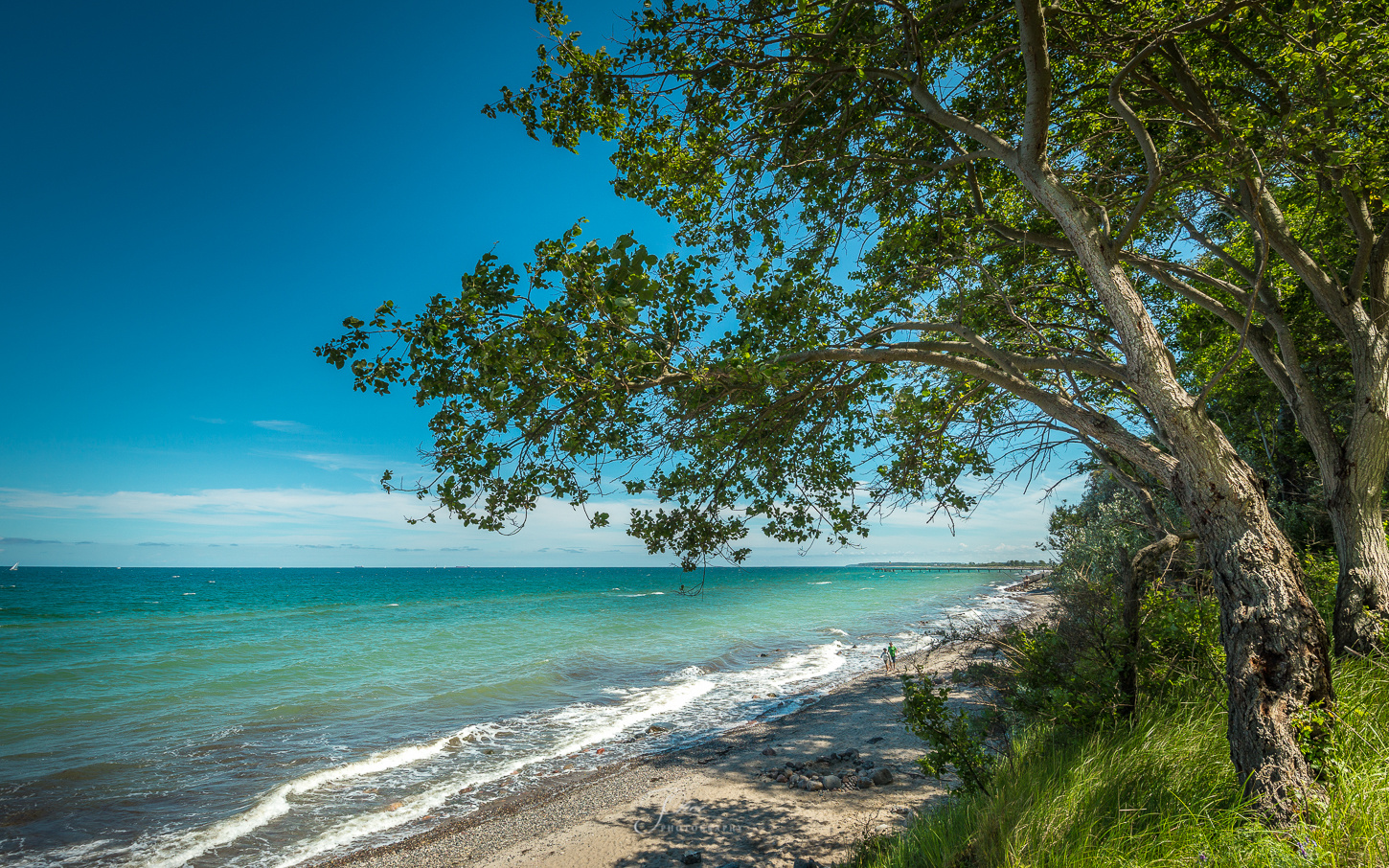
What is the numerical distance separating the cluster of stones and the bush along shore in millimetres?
2258

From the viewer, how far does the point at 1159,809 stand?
338 centimetres

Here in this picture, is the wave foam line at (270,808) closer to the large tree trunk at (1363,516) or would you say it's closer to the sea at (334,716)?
the sea at (334,716)

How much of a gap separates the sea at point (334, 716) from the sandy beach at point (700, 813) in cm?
86

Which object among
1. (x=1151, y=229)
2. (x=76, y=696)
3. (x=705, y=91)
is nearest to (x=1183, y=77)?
(x=1151, y=229)

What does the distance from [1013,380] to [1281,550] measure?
1.92 meters

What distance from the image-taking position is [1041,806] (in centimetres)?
367

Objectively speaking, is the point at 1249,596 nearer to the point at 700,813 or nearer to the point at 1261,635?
the point at 1261,635

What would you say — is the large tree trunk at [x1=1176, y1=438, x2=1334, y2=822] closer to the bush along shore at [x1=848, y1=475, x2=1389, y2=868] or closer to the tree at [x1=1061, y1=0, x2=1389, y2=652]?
the bush along shore at [x1=848, y1=475, x2=1389, y2=868]

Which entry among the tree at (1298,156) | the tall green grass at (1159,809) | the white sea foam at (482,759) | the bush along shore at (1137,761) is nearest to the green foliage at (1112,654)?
the bush along shore at (1137,761)

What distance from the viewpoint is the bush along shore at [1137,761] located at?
9.64ft

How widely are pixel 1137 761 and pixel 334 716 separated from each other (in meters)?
15.2

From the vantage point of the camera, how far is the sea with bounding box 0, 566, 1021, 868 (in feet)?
26.1

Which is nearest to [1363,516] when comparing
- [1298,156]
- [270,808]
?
[1298,156]

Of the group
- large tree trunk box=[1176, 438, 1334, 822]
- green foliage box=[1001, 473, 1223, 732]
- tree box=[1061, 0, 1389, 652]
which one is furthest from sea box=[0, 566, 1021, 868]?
tree box=[1061, 0, 1389, 652]
